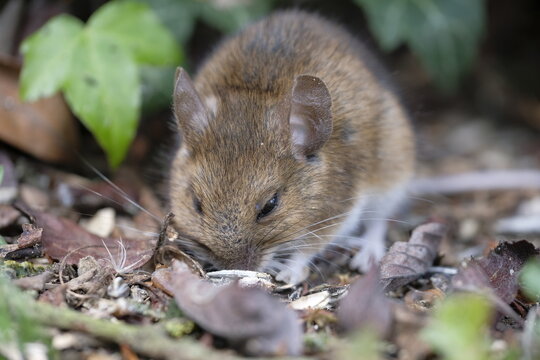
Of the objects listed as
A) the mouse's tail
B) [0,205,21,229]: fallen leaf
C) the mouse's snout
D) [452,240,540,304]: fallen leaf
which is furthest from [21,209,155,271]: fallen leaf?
the mouse's tail

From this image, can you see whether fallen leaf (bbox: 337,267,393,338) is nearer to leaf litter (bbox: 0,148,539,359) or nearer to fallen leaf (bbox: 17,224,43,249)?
leaf litter (bbox: 0,148,539,359)

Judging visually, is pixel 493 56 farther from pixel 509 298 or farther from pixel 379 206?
pixel 509 298

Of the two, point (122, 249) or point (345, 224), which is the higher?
point (345, 224)

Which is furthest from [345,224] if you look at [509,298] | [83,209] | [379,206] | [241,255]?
[83,209]

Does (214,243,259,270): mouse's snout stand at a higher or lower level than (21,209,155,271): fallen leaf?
higher

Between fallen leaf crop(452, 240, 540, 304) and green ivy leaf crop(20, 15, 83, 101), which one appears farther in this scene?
green ivy leaf crop(20, 15, 83, 101)

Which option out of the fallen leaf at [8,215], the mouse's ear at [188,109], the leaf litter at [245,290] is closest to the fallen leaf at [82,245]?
the leaf litter at [245,290]
